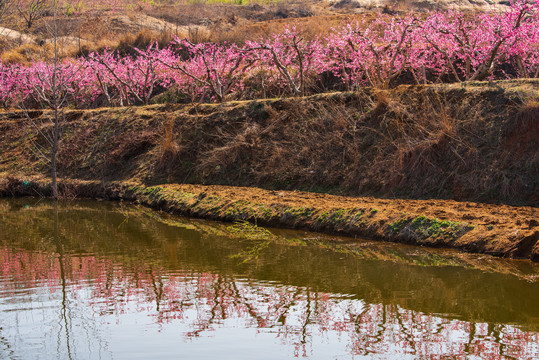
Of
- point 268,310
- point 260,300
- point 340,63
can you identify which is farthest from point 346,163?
point 268,310

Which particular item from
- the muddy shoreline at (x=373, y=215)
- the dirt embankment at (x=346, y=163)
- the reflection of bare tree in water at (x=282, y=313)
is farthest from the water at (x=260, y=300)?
the dirt embankment at (x=346, y=163)

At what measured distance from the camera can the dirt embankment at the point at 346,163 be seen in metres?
9.99

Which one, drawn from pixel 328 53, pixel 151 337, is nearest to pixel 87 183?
pixel 328 53

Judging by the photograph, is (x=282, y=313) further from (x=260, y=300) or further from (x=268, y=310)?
(x=260, y=300)

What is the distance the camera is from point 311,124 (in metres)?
14.9

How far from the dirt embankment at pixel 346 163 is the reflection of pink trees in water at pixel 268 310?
3.21 metres

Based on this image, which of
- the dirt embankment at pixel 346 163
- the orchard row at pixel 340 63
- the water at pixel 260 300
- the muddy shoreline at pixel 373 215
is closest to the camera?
the water at pixel 260 300

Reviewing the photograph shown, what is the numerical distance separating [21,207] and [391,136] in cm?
1004

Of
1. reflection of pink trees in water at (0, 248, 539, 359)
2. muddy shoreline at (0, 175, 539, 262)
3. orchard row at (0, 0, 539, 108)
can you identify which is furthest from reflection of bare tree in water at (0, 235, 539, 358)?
orchard row at (0, 0, 539, 108)

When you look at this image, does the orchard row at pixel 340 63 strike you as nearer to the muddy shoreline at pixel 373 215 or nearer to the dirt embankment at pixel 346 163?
the dirt embankment at pixel 346 163

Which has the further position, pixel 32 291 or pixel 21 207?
pixel 21 207

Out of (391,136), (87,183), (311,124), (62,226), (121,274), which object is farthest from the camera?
(87,183)

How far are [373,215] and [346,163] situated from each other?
342cm

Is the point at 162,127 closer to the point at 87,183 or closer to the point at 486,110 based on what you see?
the point at 87,183
